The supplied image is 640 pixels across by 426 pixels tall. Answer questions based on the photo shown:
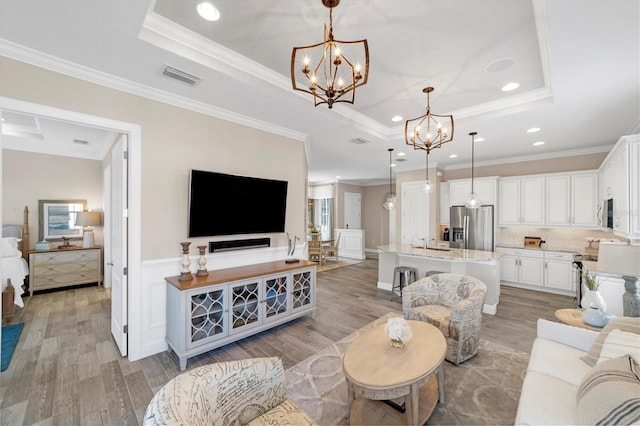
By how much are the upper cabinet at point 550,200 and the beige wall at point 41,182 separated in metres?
8.98

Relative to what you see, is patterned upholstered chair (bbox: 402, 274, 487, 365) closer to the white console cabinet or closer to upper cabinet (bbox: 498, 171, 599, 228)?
the white console cabinet

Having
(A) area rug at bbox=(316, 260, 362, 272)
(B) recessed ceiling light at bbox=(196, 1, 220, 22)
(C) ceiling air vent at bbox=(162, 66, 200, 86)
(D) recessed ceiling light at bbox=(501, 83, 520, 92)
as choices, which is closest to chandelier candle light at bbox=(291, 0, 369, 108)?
(B) recessed ceiling light at bbox=(196, 1, 220, 22)

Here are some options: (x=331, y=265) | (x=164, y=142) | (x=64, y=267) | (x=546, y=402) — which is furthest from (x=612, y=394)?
(x=64, y=267)

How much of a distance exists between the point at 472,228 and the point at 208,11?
20.5 feet

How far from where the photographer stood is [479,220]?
597cm

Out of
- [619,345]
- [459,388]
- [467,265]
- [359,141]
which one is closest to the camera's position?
[619,345]

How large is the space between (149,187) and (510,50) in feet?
12.4

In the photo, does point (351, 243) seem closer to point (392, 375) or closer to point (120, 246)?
point (120, 246)

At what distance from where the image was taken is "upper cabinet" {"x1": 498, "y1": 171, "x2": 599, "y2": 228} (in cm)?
500

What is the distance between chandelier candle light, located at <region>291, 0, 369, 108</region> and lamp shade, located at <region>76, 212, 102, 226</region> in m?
5.30

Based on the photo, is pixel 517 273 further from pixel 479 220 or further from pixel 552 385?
pixel 552 385

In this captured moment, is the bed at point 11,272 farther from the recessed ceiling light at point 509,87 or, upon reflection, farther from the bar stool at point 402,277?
the recessed ceiling light at point 509,87

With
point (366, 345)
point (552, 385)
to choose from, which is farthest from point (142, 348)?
point (552, 385)

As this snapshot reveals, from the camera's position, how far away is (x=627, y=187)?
2893 millimetres
